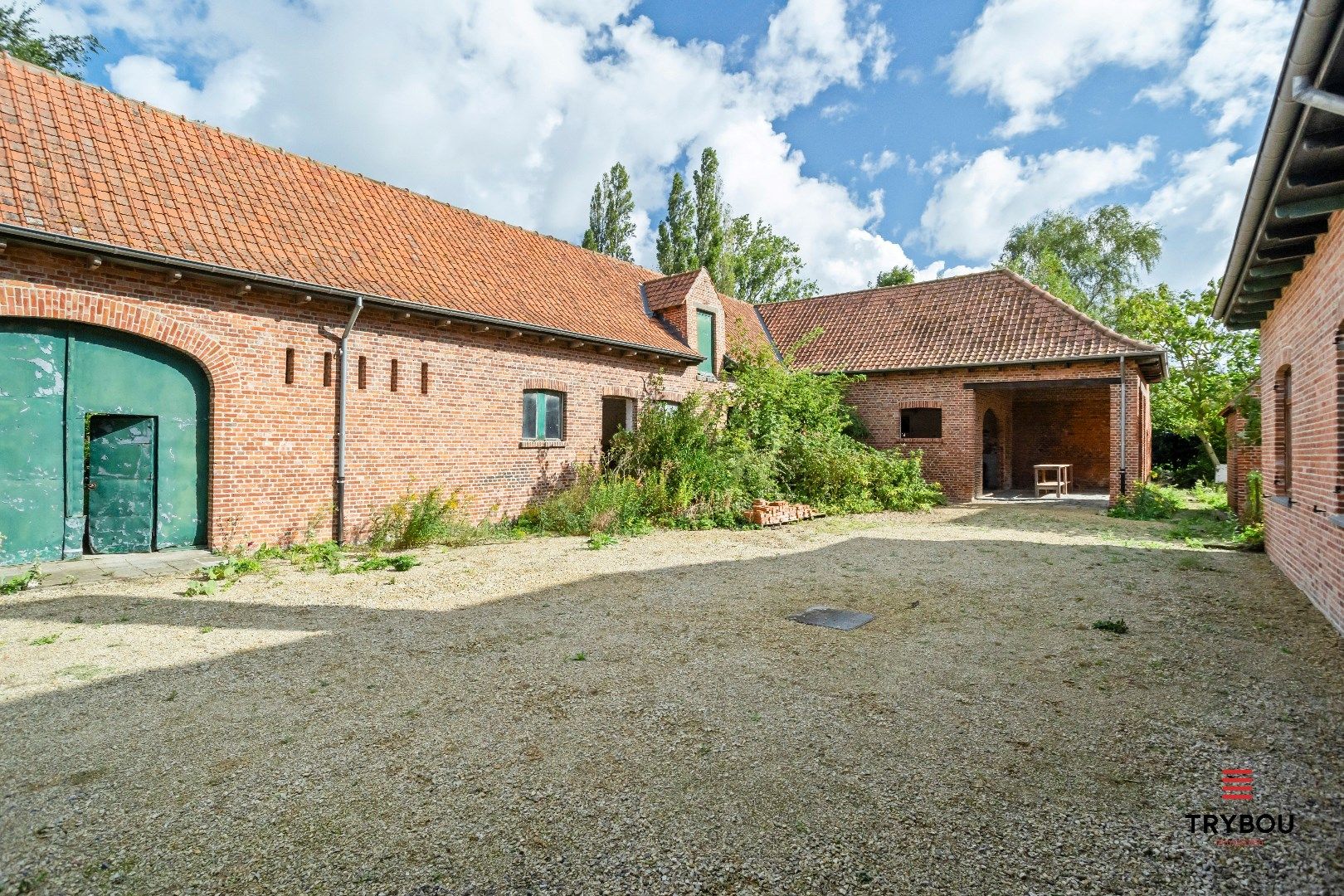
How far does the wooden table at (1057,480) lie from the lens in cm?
1947

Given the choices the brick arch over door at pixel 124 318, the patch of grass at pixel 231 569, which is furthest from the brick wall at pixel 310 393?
the patch of grass at pixel 231 569

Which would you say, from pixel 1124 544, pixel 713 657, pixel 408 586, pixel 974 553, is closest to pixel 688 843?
pixel 713 657

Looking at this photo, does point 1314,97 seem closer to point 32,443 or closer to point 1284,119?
point 1284,119

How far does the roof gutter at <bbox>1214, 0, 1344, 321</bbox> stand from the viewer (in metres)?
3.33

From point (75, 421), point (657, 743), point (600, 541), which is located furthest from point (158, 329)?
point (657, 743)

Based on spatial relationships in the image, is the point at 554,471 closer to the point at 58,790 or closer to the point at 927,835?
the point at 58,790

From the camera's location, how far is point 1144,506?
14938mm

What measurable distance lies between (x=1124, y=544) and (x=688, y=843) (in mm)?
10690

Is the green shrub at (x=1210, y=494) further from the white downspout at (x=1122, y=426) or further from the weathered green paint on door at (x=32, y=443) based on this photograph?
the weathered green paint on door at (x=32, y=443)

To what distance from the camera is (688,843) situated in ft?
8.69

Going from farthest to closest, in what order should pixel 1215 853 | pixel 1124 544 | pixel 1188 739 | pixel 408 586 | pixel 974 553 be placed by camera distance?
pixel 1124 544, pixel 974 553, pixel 408 586, pixel 1188 739, pixel 1215 853

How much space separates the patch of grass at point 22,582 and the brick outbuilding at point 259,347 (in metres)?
0.84

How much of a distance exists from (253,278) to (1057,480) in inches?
856

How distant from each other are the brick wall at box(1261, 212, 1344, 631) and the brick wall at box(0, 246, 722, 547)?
1058 centimetres
